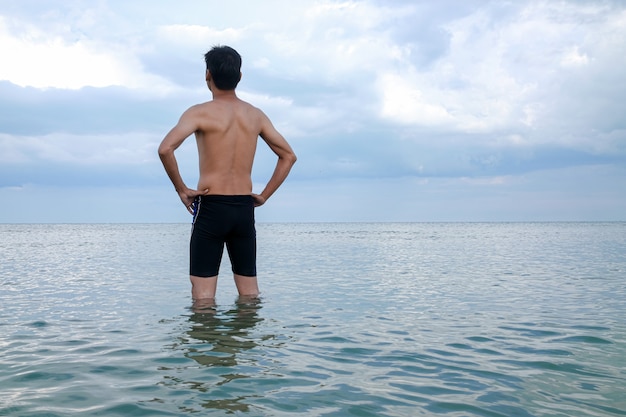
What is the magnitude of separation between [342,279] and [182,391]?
8843 millimetres

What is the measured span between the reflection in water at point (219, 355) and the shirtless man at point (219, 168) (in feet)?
1.43

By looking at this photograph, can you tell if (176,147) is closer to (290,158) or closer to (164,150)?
(164,150)

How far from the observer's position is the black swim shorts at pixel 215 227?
6.49 meters

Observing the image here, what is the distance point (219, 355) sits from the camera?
476 centimetres

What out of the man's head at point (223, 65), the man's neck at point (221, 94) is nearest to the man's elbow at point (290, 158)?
the man's neck at point (221, 94)

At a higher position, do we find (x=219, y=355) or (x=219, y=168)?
(x=219, y=168)

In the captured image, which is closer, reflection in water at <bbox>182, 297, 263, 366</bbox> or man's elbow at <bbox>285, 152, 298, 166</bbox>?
reflection in water at <bbox>182, 297, 263, 366</bbox>

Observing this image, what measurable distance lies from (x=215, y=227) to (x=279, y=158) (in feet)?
3.97

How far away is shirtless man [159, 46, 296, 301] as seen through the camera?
20.7 ft

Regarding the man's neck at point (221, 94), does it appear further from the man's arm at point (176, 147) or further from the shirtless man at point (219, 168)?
the man's arm at point (176, 147)

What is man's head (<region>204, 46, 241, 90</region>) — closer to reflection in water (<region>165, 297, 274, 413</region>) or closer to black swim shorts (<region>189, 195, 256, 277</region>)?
black swim shorts (<region>189, 195, 256, 277</region>)

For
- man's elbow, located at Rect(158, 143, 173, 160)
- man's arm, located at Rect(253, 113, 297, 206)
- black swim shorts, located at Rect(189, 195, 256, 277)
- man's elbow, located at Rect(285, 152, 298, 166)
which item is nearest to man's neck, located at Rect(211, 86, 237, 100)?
man's arm, located at Rect(253, 113, 297, 206)

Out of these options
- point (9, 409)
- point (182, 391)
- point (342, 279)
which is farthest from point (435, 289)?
point (9, 409)

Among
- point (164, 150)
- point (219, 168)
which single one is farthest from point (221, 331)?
point (164, 150)
